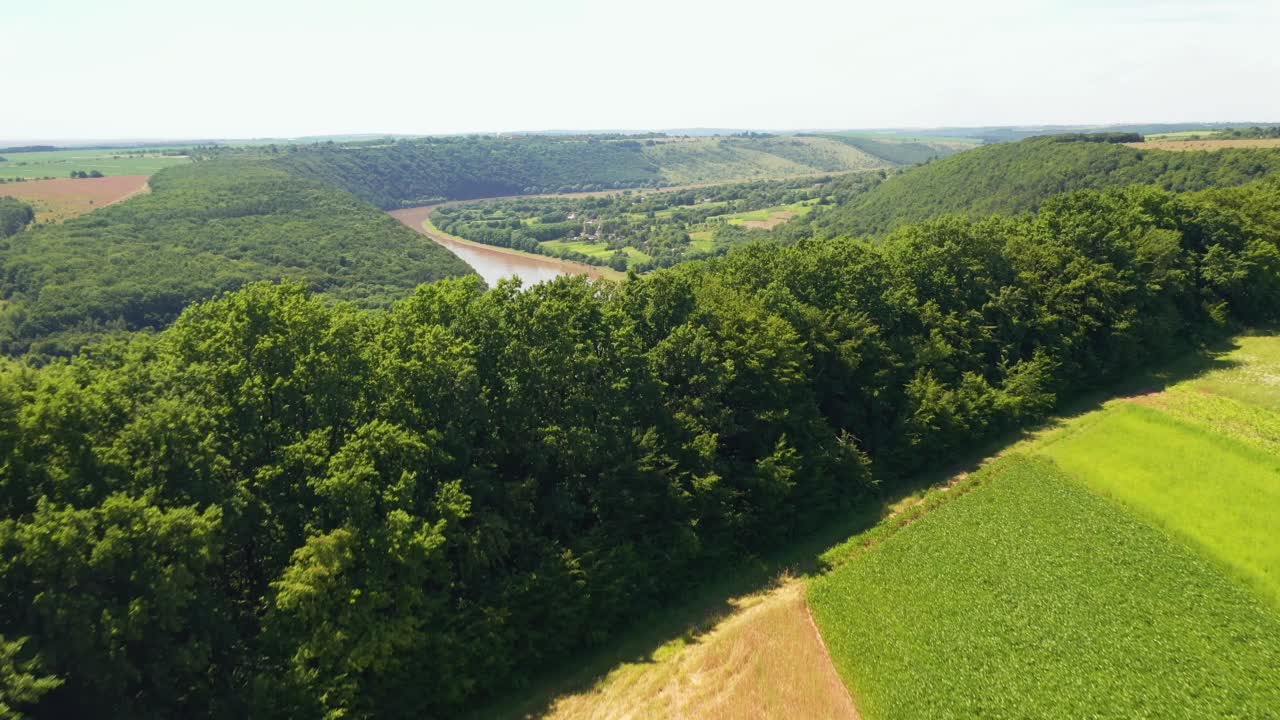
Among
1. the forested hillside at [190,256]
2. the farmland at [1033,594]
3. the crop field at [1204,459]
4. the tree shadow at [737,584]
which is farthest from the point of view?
the forested hillside at [190,256]

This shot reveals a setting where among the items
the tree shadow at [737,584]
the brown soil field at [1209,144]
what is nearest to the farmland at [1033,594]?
the tree shadow at [737,584]

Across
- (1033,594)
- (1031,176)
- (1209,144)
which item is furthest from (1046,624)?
(1209,144)

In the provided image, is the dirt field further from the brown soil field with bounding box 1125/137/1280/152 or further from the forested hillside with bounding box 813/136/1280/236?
the brown soil field with bounding box 1125/137/1280/152

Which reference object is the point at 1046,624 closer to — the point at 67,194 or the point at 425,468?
the point at 425,468

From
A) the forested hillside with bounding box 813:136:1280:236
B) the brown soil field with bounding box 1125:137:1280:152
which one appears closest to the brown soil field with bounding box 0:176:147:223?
the forested hillside with bounding box 813:136:1280:236

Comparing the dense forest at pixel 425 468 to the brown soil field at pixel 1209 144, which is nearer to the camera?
the dense forest at pixel 425 468

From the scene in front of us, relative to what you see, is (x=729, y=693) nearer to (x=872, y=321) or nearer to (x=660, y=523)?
(x=660, y=523)

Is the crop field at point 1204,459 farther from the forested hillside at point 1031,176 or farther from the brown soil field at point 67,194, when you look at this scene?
the brown soil field at point 67,194
